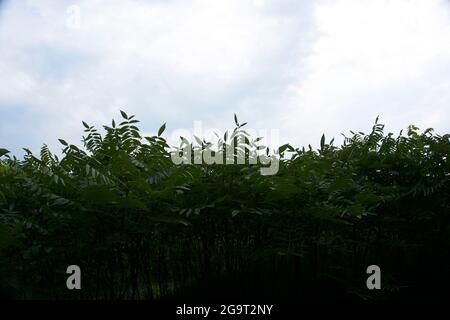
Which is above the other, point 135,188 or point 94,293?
point 135,188

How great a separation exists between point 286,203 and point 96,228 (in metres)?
1.24

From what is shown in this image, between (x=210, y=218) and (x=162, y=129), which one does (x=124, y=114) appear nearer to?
(x=162, y=129)

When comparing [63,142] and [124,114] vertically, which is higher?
[124,114]

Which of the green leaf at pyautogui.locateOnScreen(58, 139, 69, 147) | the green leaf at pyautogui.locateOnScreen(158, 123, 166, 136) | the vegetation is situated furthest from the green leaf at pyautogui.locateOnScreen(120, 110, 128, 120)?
the green leaf at pyautogui.locateOnScreen(58, 139, 69, 147)

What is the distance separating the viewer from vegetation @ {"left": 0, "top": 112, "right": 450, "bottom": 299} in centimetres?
297

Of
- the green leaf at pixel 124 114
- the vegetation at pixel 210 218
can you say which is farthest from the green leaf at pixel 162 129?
the green leaf at pixel 124 114

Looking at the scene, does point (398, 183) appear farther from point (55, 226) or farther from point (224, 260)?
point (55, 226)

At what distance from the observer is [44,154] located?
12.0 feet

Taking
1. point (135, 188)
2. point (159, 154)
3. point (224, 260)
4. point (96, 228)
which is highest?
point (159, 154)

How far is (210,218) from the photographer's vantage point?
355 cm

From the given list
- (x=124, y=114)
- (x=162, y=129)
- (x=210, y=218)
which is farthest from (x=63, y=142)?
(x=210, y=218)

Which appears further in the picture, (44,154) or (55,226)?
(44,154)

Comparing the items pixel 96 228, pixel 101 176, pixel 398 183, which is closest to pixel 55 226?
pixel 96 228
